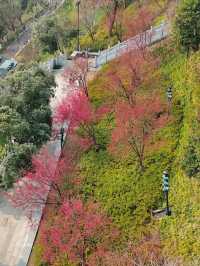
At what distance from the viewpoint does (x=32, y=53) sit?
77.1 meters

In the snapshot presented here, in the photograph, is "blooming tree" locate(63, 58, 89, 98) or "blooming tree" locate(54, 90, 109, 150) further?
"blooming tree" locate(63, 58, 89, 98)

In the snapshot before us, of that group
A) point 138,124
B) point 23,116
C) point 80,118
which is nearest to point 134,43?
point 80,118

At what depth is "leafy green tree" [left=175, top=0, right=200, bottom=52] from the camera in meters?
43.3

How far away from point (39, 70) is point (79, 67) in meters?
7.02

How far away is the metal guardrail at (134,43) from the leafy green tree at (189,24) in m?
8.65

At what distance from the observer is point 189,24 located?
1722 inches

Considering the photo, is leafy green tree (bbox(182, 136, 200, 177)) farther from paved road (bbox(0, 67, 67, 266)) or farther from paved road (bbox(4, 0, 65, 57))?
paved road (bbox(4, 0, 65, 57))

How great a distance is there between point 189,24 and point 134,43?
11.3 m

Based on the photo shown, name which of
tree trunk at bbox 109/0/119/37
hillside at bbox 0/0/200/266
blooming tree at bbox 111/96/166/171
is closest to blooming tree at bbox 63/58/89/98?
hillside at bbox 0/0/200/266

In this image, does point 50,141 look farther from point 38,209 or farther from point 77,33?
point 77,33

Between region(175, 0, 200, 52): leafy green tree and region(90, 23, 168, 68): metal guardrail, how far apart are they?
8654 mm

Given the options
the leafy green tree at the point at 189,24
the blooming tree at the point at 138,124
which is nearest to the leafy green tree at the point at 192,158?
the blooming tree at the point at 138,124

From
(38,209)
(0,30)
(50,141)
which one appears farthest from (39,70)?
(0,30)

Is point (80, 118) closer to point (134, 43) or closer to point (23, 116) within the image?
point (23, 116)
